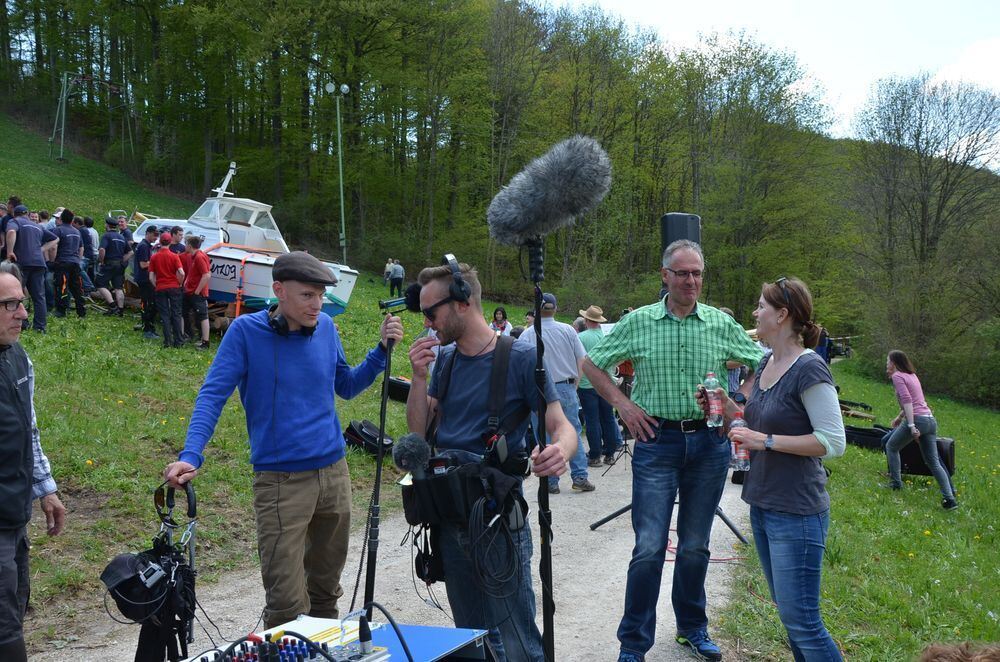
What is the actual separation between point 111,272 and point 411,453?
13986 millimetres

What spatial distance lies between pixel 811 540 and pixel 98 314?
14.7 m

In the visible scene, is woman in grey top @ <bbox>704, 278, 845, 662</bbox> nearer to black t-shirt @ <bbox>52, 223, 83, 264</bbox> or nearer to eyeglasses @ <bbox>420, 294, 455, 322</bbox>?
eyeglasses @ <bbox>420, 294, 455, 322</bbox>

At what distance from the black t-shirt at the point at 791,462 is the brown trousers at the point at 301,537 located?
2162mm

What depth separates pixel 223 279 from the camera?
598 inches

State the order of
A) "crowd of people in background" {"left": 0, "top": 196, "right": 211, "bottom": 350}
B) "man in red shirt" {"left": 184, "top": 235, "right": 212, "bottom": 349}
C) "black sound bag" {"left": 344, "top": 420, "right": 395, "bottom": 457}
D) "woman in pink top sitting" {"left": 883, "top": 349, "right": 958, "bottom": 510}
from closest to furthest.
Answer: "black sound bag" {"left": 344, "top": 420, "right": 395, "bottom": 457} → "woman in pink top sitting" {"left": 883, "top": 349, "right": 958, "bottom": 510} → "crowd of people in background" {"left": 0, "top": 196, "right": 211, "bottom": 350} → "man in red shirt" {"left": 184, "top": 235, "right": 212, "bottom": 349}

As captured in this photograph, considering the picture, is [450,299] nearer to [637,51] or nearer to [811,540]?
[811,540]

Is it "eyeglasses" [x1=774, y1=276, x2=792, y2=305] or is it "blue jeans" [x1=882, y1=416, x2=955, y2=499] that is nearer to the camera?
"eyeglasses" [x1=774, y1=276, x2=792, y2=305]

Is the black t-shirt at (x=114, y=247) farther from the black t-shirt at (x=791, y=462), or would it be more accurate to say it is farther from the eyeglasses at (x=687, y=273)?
the black t-shirt at (x=791, y=462)

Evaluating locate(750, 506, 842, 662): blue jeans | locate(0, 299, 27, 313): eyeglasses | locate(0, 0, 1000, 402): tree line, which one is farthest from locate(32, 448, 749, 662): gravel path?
locate(0, 0, 1000, 402): tree line

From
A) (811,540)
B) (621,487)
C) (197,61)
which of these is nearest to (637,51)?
(197,61)

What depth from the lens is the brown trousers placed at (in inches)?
149

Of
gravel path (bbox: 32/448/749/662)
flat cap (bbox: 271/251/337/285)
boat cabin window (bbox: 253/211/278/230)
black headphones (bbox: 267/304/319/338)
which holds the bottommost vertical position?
gravel path (bbox: 32/448/749/662)

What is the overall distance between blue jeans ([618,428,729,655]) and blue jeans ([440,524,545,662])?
1083 mm

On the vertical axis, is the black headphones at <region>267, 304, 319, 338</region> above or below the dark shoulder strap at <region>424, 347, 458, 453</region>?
above
